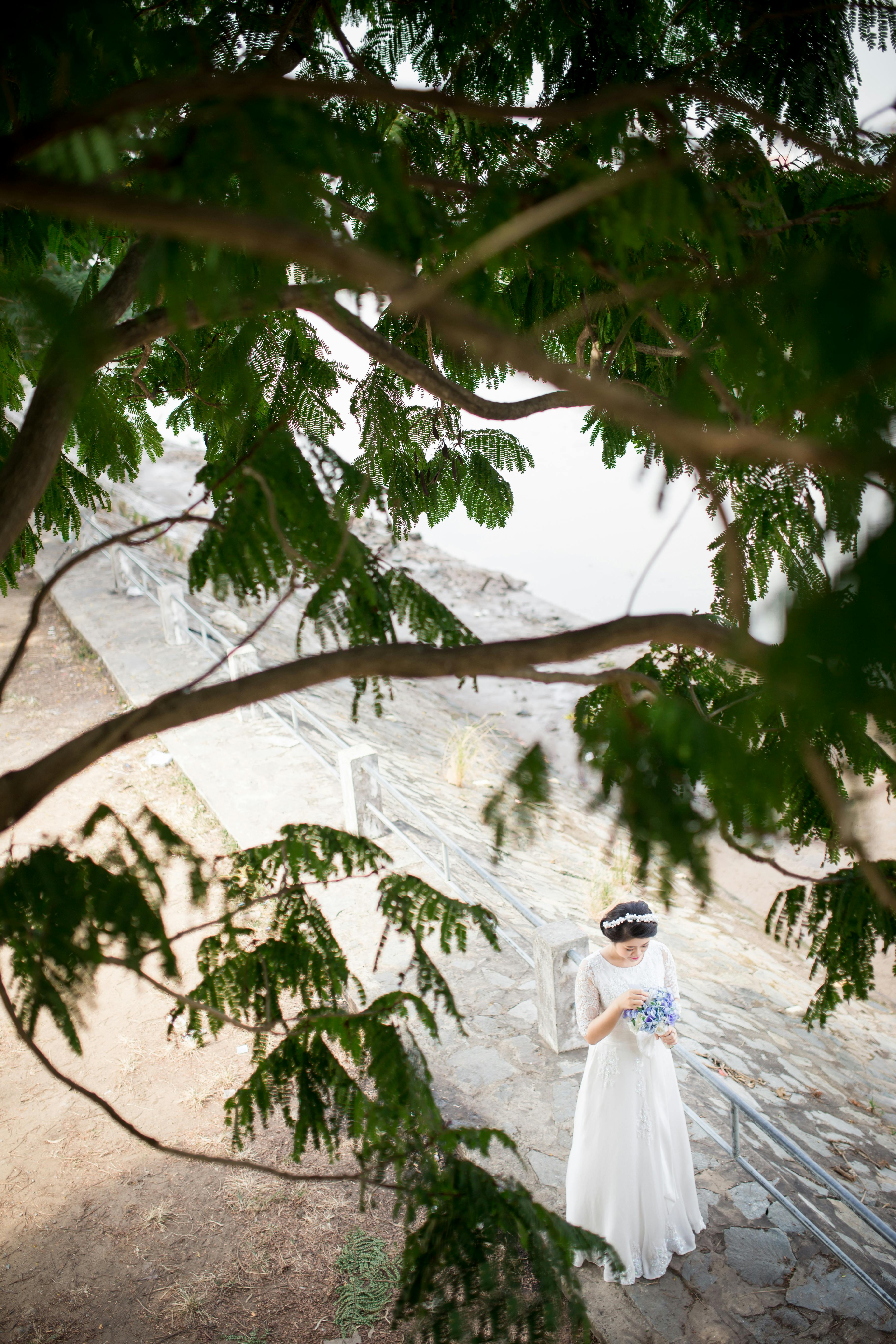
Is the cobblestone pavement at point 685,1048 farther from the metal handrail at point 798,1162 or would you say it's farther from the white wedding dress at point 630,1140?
the white wedding dress at point 630,1140

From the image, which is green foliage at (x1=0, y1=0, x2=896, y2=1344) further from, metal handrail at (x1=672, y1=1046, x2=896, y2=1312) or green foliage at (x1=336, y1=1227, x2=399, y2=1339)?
green foliage at (x1=336, y1=1227, x2=399, y2=1339)

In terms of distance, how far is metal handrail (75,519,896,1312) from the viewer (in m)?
3.54

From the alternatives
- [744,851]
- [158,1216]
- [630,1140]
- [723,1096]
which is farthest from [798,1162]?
[744,851]

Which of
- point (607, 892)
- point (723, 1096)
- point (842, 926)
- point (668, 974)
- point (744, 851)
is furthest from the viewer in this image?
point (607, 892)

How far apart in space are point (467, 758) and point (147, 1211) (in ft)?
23.1

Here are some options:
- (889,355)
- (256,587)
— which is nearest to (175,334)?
(256,587)

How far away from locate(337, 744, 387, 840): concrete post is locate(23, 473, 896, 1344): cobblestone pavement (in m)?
0.25

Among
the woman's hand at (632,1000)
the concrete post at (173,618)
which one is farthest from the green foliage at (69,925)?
the concrete post at (173,618)

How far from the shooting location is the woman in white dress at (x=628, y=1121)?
396 centimetres

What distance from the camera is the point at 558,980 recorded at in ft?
17.5

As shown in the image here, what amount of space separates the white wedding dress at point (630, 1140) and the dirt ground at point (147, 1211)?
1057 mm

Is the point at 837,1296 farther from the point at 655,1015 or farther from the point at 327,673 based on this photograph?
the point at 327,673

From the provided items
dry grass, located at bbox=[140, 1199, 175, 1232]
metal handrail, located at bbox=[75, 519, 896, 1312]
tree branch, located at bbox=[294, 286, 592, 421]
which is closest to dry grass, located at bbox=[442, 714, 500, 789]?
metal handrail, located at bbox=[75, 519, 896, 1312]

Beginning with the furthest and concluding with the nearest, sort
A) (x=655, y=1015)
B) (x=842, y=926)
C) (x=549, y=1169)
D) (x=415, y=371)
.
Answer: (x=549, y=1169)
(x=655, y=1015)
(x=415, y=371)
(x=842, y=926)
